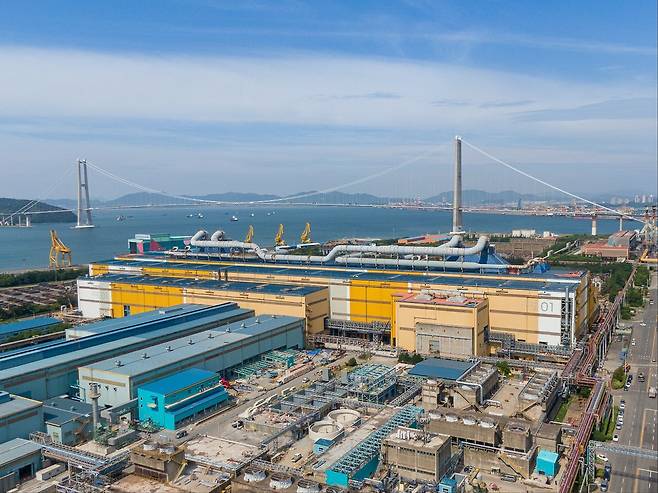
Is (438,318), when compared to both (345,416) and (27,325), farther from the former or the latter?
(27,325)

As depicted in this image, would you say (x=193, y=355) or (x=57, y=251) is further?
(x=57, y=251)

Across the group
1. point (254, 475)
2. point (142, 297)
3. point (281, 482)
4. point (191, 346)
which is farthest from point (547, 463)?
point (142, 297)

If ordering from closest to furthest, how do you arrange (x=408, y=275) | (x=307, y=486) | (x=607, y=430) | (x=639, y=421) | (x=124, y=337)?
(x=307, y=486)
(x=607, y=430)
(x=639, y=421)
(x=124, y=337)
(x=408, y=275)

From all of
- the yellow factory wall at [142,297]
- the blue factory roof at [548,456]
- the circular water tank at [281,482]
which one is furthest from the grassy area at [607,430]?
the yellow factory wall at [142,297]

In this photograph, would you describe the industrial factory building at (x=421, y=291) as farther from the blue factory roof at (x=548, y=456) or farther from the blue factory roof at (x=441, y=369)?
the blue factory roof at (x=548, y=456)

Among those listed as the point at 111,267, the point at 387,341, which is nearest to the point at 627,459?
the point at 387,341

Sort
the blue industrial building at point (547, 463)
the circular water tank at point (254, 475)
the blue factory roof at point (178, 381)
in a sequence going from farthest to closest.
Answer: the blue factory roof at point (178, 381) < the blue industrial building at point (547, 463) < the circular water tank at point (254, 475)
